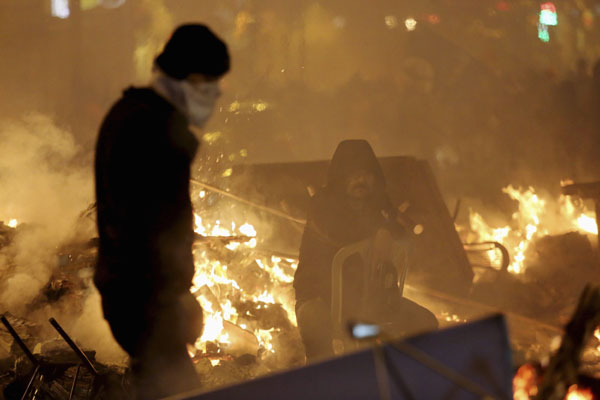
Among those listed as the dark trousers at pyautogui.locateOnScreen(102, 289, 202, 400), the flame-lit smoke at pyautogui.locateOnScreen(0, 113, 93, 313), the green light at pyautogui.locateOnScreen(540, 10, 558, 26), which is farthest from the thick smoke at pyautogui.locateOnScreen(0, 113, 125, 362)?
the green light at pyautogui.locateOnScreen(540, 10, 558, 26)

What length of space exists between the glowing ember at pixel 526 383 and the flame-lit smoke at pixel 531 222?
779 cm

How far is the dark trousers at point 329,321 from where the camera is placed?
4.64 metres

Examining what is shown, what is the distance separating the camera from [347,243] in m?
5.00

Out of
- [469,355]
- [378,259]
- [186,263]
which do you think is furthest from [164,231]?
[378,259]

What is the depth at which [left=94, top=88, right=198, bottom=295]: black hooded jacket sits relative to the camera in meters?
2.40

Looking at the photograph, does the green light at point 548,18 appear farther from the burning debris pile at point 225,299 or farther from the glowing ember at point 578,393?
the glowing ember at point 578,393

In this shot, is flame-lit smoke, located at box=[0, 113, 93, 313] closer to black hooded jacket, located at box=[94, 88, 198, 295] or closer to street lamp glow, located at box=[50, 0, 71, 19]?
street lamp glow, located at box=[50, 0, 71, 19]

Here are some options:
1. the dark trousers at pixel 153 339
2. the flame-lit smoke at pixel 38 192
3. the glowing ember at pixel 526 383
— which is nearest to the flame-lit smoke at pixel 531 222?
the flame-lit smoke at pixel 38 192

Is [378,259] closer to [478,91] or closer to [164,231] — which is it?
[164,231]

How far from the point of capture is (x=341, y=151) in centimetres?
514

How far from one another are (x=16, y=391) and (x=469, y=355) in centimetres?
405

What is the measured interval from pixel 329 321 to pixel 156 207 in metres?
2.67

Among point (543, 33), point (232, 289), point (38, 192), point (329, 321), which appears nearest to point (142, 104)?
point (329, 321)

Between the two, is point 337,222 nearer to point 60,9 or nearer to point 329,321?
point 329,321
